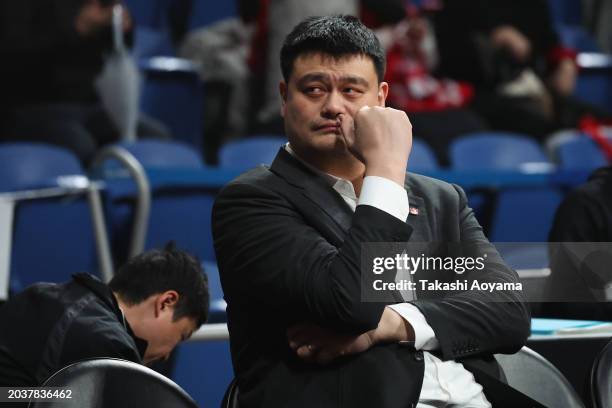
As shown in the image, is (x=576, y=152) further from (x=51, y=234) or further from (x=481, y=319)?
(x=481, y=319)

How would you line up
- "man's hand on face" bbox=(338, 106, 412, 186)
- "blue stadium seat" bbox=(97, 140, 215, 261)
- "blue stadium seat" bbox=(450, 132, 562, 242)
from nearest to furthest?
"man's hand on face" bbox=(338, 106, 412, 186), "blue stadium seat" bbox=(97, 140, 215, 261), "blue stadium seat" bbox=(450, 132, 562, 242)

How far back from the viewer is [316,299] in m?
1.96

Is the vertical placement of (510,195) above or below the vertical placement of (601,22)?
below

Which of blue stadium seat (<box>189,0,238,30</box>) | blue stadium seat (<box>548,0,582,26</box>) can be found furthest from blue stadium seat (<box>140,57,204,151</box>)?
blue stadium seat (<box>548,0,582,26</box>)

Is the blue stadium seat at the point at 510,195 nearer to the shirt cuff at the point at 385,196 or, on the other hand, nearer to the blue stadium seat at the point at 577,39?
the shirt cuff at the point at 385,196

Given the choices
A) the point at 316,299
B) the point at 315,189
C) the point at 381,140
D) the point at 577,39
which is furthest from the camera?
the point at 577,39

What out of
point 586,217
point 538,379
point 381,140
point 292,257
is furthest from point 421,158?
point 292,257

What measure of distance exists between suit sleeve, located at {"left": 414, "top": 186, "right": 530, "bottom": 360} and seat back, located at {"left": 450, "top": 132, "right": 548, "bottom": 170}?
332cm

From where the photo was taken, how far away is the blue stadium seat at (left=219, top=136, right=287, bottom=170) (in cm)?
513

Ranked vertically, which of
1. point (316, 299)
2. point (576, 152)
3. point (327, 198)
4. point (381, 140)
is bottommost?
point (576, 152)

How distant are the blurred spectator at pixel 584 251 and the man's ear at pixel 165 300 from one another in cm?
94

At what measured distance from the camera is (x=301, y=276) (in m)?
1.99

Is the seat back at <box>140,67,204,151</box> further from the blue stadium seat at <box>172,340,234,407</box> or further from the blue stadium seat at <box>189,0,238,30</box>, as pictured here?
the blue stadium seat at <box>172,340,234,407</box>

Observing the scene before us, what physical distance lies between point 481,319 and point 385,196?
0.34 metres
